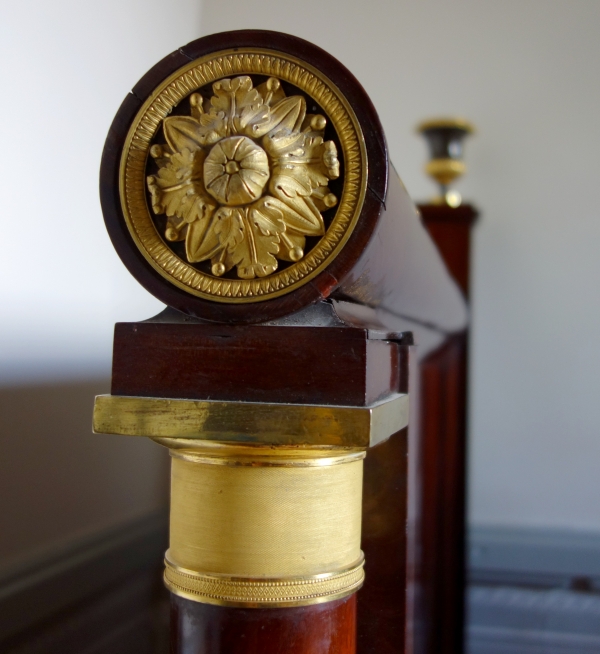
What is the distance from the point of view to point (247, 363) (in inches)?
14.0

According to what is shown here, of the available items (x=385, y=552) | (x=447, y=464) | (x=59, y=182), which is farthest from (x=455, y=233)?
(x=385, y=552)

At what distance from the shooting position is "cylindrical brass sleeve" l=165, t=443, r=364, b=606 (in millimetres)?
349

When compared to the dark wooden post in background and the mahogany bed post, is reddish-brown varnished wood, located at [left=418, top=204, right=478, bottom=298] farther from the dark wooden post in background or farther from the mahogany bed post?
the mahogany bed post

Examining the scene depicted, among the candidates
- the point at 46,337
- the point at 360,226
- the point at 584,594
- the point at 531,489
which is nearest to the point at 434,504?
the point at 531,489

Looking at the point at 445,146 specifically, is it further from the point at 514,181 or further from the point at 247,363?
the point at 247,363

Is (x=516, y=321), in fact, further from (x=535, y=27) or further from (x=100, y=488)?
(x=100, y=488)

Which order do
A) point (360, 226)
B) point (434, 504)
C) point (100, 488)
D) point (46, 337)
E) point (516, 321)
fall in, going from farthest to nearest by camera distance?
point (516, 321) < point (434, 504) < point (100, 488) < point (46, 337) < point (360, 226)

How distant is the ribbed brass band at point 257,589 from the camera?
1.14 ft

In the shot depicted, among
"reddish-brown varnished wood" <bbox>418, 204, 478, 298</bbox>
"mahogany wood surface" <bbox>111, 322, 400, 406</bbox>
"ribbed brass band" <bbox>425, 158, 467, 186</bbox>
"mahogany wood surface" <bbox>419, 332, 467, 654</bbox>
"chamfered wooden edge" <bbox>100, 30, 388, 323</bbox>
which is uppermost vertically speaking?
"ribbed brass band" <bbox>425, 158, 467, 186</bbox>

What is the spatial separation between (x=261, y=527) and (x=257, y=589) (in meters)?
0.03

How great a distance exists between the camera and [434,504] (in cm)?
126

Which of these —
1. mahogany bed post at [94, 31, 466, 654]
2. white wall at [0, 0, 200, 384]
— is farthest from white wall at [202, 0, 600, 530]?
mahogany bed post at [94, 31, 466, 654]

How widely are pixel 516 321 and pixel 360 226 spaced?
1.10m

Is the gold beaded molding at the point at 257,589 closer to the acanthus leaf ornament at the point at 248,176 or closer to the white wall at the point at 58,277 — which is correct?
the acanthus leaf ornament at the point at 248,176
